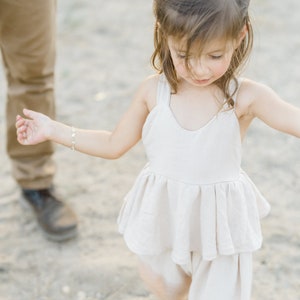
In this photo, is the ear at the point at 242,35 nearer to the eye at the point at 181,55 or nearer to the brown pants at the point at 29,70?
the eye at the point at 181,55

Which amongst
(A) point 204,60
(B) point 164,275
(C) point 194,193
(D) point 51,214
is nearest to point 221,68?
(A) point 204,60

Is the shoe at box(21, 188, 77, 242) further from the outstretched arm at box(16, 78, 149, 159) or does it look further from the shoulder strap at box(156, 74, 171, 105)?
the shoulder strap at box(156, 74, 171, 105)

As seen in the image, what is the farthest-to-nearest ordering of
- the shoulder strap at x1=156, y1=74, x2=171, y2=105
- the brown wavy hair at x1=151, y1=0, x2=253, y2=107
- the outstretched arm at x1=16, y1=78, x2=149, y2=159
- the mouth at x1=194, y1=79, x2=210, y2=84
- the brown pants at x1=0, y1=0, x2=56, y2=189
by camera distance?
the brown pants at x1=0, y1=0, x2=56, y2=189 → the outstretched arm at x1=16, y1=78, x2=149, y2=159 → the shoulder strap at x1=156, y1=74, x2=171, y2=105 → the mouth at x1=194, y1=79, x2=210, y2=84 → the brown wavy hair at x1=151, y1=0, x2=253, y2=107

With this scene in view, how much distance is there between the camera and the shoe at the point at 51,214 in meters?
3.03

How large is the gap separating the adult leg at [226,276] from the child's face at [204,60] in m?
0.63

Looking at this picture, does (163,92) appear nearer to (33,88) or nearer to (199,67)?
(199,67)

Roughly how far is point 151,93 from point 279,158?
1.70 m

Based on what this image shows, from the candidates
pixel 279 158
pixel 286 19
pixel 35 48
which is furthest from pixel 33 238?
pixel 286 19

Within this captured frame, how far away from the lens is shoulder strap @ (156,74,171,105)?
203 centimetres

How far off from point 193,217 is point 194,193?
9 centimetres

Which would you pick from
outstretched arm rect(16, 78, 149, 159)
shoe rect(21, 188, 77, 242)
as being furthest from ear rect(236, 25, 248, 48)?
shoe rect(21, 188, 77, 242)

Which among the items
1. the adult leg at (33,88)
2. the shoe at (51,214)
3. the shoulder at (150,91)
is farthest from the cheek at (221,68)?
the shoe at (51,214)

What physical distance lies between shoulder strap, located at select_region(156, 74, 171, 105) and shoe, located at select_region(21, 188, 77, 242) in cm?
119

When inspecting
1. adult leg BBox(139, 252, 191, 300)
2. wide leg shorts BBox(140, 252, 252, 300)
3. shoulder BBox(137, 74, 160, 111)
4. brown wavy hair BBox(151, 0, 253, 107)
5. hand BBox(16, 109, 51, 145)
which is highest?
brown wavy hair BBox(151, 0, 253, 107)
